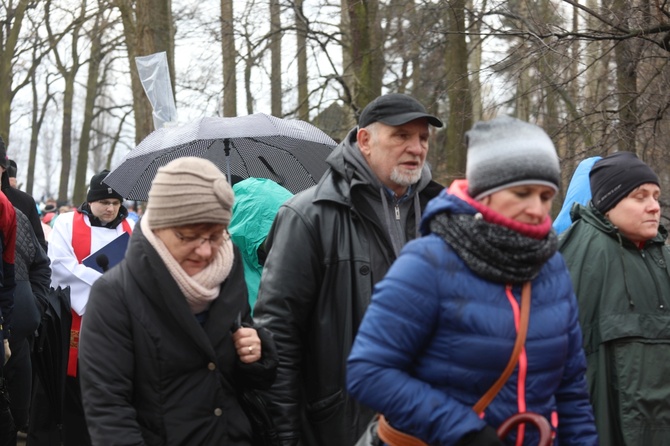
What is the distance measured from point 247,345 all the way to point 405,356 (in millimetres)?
941

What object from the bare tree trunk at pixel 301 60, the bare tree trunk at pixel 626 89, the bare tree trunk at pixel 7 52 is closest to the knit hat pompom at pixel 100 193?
the bare tree trunk at pixel 626 89

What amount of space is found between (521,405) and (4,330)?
3739 millimetres

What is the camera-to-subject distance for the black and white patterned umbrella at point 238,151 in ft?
25.3

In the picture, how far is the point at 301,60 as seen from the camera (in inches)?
776

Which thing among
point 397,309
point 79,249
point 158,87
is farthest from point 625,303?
point 158,87

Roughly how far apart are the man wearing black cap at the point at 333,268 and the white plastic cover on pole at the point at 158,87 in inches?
231

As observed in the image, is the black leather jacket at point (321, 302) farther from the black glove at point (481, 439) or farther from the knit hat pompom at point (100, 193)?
the knit hat pompom at point (100, 193)

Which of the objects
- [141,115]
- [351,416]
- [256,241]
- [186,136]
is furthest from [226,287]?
[141,115]

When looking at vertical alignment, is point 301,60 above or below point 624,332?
above

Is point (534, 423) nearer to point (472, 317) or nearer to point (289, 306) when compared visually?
point (472, 317)

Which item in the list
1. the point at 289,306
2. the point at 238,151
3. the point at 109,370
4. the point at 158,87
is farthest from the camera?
the point at 158,87

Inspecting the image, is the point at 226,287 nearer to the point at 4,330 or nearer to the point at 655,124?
the point at 4,330

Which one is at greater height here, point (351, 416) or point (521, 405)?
point (521, 405)

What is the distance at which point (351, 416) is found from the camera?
418 centimetres
